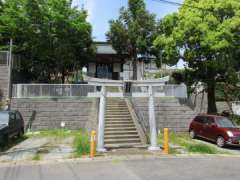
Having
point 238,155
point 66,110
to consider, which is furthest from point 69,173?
point 66,110

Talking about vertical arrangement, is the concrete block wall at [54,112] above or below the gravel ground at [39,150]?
above

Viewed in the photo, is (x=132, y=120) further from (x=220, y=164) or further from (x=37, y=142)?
(x=220, y=164)

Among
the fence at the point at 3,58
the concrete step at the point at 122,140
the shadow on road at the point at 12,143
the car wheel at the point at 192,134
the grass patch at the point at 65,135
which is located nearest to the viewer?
the shadow on road at the point at 12,143

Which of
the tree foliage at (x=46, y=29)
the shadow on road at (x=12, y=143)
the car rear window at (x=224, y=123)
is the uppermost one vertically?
the tree foliage at (x=46, y=29)

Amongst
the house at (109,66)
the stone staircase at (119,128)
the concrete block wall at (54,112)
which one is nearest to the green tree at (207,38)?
the stone staircase at (119,128)

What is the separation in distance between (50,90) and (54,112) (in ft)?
5.62

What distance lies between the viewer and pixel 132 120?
1664cm

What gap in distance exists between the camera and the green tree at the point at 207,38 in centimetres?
1839

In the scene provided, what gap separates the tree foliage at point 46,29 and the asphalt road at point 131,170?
1376cm

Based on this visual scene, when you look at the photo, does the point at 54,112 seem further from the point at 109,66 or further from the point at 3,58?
the point at 109,66

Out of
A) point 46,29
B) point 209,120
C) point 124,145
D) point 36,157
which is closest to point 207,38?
point 209,120

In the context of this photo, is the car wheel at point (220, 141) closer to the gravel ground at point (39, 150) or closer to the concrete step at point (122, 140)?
the concrete step at point (122, 140)

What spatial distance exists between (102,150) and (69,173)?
13.0ft

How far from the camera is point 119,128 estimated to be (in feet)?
51.2
